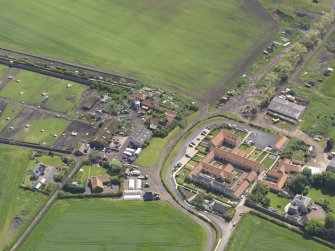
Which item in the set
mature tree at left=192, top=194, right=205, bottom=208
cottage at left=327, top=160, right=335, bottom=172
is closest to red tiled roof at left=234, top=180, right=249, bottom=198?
mature tree at left=192, top=194, right=205, bottom=208

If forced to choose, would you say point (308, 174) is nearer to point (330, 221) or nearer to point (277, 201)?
point (277, 201)

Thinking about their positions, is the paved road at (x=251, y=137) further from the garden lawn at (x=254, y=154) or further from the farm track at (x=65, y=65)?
the farm track at (x=65, y=65)

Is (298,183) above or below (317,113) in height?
below

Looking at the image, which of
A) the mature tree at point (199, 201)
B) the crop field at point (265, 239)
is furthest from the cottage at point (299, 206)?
the mature tree at point (199, 201)

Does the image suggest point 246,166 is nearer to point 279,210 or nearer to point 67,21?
point 279,210

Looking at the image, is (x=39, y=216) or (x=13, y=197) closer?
(x=39, y=216)

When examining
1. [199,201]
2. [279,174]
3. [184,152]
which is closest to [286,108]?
[279,174]
